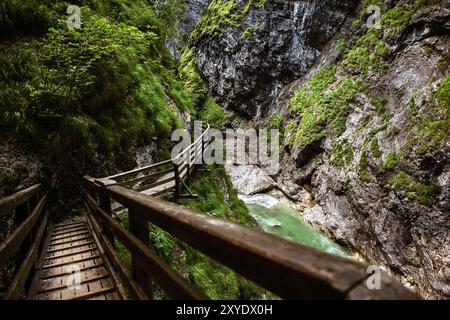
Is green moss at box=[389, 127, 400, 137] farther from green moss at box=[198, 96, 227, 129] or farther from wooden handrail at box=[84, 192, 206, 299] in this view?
green moss at box=[198, 96, 227, 129]

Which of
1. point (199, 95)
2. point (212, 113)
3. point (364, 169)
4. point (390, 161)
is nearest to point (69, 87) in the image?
point (390, 161)

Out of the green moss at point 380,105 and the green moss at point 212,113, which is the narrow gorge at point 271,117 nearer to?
the green moss at point 380,105

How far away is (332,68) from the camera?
70.3 feet

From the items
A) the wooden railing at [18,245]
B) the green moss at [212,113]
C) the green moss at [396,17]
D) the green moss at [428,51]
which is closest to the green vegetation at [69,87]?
the wooden railing at [18,245]

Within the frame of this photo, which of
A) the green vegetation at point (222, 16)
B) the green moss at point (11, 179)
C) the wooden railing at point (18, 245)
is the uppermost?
the green vegetation at point (222, 16)

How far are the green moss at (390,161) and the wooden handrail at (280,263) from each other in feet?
45.8

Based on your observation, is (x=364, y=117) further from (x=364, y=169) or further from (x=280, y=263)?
(x=280, y=263)

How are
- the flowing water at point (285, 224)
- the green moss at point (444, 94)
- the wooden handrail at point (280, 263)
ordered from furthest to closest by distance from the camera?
the flowing water at point (285, 224) → the green moss at point (444, 94) → the wooden handrail at point (280, 263)

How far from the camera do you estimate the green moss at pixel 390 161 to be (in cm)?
1296

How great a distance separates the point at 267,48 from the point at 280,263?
2834 centimetres

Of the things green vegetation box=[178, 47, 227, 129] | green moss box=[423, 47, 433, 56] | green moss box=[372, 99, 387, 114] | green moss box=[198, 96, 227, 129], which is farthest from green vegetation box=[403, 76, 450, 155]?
green moss box=[198, 96, 227, 129]

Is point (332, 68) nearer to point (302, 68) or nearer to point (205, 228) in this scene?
point (302, 68)

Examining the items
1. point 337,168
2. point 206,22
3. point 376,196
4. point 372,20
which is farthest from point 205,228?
point 206,22
